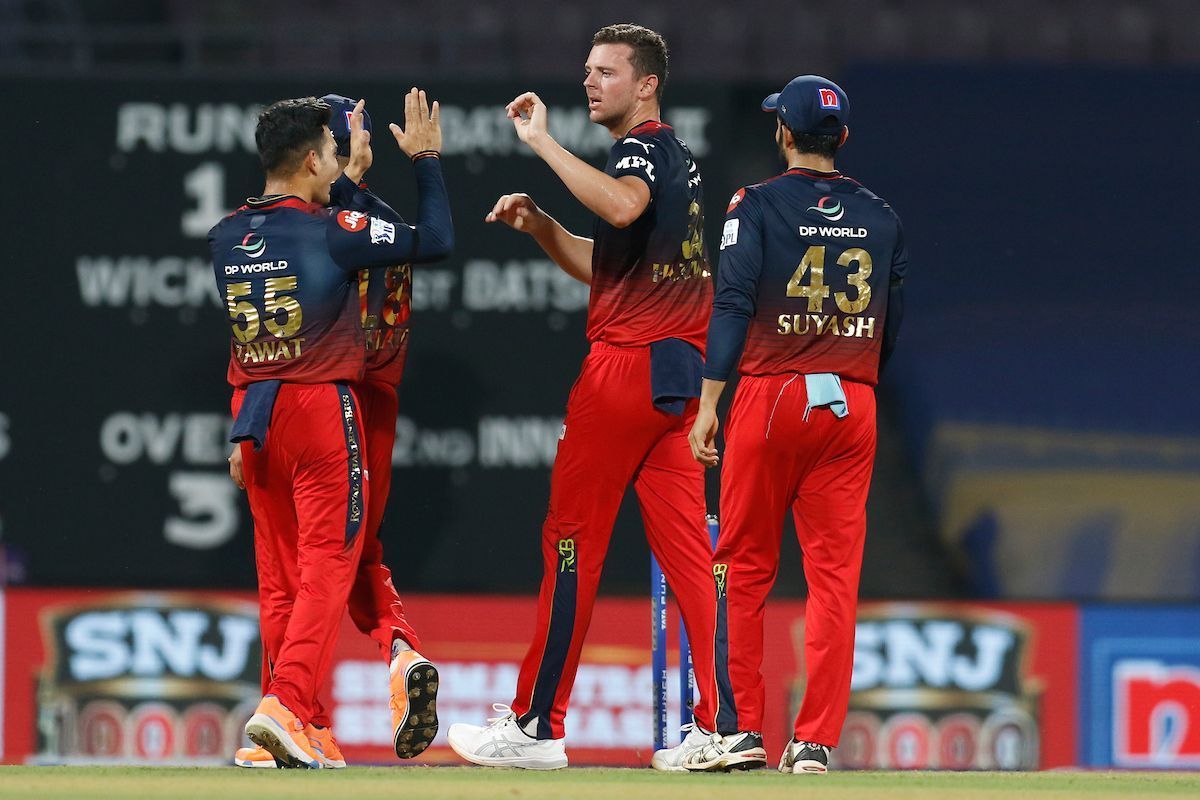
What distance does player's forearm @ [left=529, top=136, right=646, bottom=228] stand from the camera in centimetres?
455

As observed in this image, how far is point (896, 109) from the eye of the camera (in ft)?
24.5

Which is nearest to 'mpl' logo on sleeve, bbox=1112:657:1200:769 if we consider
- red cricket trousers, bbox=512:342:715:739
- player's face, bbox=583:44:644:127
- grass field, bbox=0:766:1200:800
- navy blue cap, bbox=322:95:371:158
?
grass field, bbox=0:766:1200:800

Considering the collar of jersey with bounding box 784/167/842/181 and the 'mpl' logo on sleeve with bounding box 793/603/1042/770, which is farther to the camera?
the 'mpl' logo on sleeve with bounding box 793/603/1042/770

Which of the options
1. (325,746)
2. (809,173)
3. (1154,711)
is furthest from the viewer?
(1154,711)

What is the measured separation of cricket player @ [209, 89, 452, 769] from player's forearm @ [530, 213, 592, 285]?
38 centimetres

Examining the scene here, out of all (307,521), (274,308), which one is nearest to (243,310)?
(274,308)

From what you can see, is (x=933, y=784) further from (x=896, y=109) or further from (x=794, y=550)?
(x=896, y=109)

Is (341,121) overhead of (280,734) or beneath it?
overhead

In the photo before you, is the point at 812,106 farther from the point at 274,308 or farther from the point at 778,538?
the point at 274,308

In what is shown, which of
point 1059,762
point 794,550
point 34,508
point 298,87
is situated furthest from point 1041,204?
point 34,508

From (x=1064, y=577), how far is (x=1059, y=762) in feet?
2.49

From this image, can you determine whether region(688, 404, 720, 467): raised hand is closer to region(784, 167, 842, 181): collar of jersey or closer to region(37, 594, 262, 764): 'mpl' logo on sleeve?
region(784, 167, 842, 181): collar of jersey

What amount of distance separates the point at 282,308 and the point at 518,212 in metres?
0.65

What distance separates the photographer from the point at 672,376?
4734 mm
